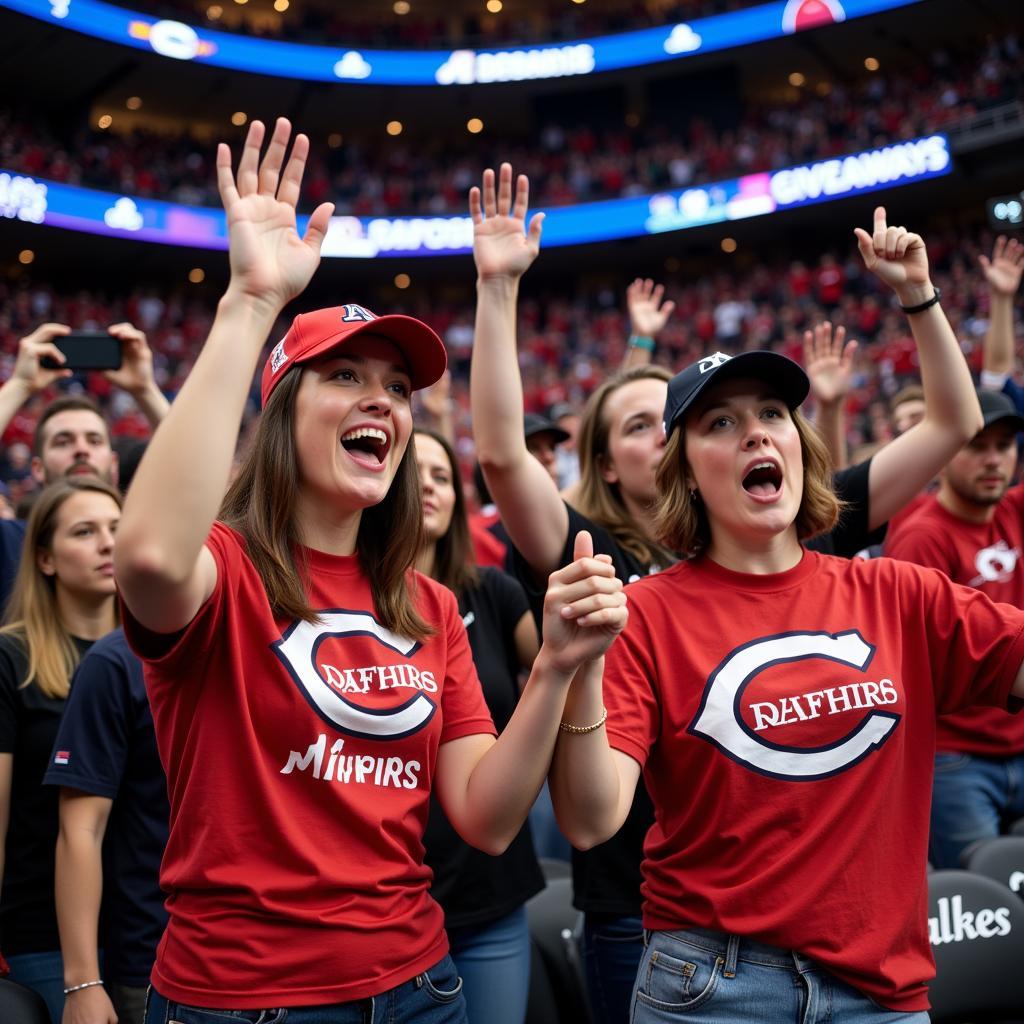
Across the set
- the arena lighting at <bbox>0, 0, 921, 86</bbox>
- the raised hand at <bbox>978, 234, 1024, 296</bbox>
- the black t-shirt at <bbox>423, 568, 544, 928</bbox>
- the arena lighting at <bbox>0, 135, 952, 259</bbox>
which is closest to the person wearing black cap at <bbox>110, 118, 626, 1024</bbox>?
the black t-shirt at <bbox>423, 568, 544, 928</bbox>

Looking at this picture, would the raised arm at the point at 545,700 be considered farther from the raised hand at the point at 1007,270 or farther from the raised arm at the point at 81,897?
the raised hand at the point at 1007,270

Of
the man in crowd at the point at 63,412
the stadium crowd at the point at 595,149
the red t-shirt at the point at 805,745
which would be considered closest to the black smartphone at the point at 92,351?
Result: the man in crowd at the point at 63,412

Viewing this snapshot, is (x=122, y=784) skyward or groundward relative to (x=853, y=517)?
groundward

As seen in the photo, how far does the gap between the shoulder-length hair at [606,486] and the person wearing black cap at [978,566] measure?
1.33m

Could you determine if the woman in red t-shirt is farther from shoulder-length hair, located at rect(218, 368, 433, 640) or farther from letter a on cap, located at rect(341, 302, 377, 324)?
letter a on cap, located at rect(341, 302, 377, 324)

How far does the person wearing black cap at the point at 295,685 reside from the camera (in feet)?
4.71

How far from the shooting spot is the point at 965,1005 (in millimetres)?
2539

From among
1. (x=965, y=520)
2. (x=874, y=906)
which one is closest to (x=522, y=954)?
(x=874, y=906)

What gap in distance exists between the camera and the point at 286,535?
1776 millimetres

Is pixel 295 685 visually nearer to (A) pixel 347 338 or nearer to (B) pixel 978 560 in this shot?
(A) pixel 347 338

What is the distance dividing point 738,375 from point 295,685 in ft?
3.39

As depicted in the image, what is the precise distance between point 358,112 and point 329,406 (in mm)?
25364

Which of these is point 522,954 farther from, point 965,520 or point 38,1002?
point 965,520

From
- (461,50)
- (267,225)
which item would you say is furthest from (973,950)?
(461,50)
